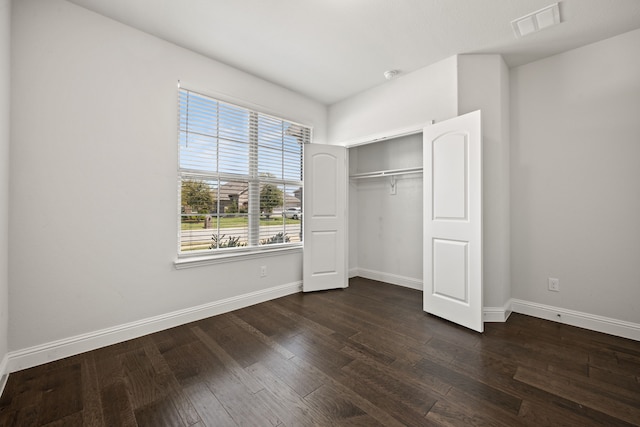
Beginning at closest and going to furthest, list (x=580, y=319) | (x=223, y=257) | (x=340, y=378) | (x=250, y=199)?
(x=340, y=378)
(x=580, y=319)
(x=223, y=257)
(x=250, y=199)

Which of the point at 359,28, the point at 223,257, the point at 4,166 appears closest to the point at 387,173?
the point at 359,28

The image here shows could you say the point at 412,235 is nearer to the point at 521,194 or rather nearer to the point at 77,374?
the point at 521,194

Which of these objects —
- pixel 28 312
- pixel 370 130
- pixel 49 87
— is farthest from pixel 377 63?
pixel 28 312

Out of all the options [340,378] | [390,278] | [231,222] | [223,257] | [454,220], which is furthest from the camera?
[390,278]

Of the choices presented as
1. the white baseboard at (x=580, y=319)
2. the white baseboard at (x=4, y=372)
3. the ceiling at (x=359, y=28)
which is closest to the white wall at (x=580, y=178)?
the white baseboard at (x=580, y=319)

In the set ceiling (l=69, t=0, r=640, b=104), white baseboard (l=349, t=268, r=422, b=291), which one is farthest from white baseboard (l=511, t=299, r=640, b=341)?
ceiling (l=69, t=0, r=640, b=104)

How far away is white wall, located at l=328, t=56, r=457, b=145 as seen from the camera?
9.60 feet

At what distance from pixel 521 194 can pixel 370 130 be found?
1909 mm

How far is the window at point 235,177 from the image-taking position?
2783 mm

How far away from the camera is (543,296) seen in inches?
110

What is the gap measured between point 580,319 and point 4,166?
4.86m

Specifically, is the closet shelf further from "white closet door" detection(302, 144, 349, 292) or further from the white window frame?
the white window frame

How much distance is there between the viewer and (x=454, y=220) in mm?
2691

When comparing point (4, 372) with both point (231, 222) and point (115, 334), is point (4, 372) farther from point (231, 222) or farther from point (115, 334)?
point (231, 222)
